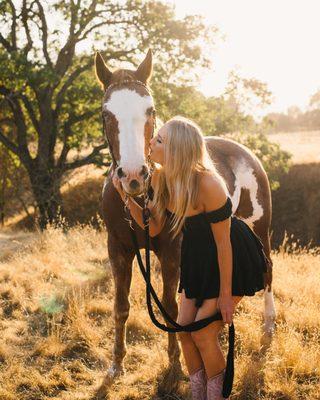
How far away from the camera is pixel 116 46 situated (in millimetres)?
13773

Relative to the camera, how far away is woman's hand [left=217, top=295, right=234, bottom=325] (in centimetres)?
269

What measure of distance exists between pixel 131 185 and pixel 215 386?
1436 mm

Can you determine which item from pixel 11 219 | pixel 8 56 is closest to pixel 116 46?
pixel 8 56

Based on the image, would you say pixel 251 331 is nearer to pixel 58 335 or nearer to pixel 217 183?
pixel 58 335

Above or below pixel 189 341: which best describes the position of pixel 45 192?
below

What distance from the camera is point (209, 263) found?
2799 millimetres

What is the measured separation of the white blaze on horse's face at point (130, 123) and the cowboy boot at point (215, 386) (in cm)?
143

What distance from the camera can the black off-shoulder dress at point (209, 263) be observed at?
279 cm

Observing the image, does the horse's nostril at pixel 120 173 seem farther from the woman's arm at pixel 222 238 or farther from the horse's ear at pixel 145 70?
the horse's ear at pixel 145 70

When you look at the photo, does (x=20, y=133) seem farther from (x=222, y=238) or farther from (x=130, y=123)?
(x=222, y=238)

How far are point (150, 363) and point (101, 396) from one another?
2.02 ft

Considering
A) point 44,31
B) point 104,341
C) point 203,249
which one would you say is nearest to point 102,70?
point 203,249

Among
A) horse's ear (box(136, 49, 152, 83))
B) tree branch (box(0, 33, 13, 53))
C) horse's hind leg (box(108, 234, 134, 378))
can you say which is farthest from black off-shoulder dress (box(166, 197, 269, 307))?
tree branch (box(0, 33, 13, 53))

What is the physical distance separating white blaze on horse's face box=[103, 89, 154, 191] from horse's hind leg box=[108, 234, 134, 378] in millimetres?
1112
